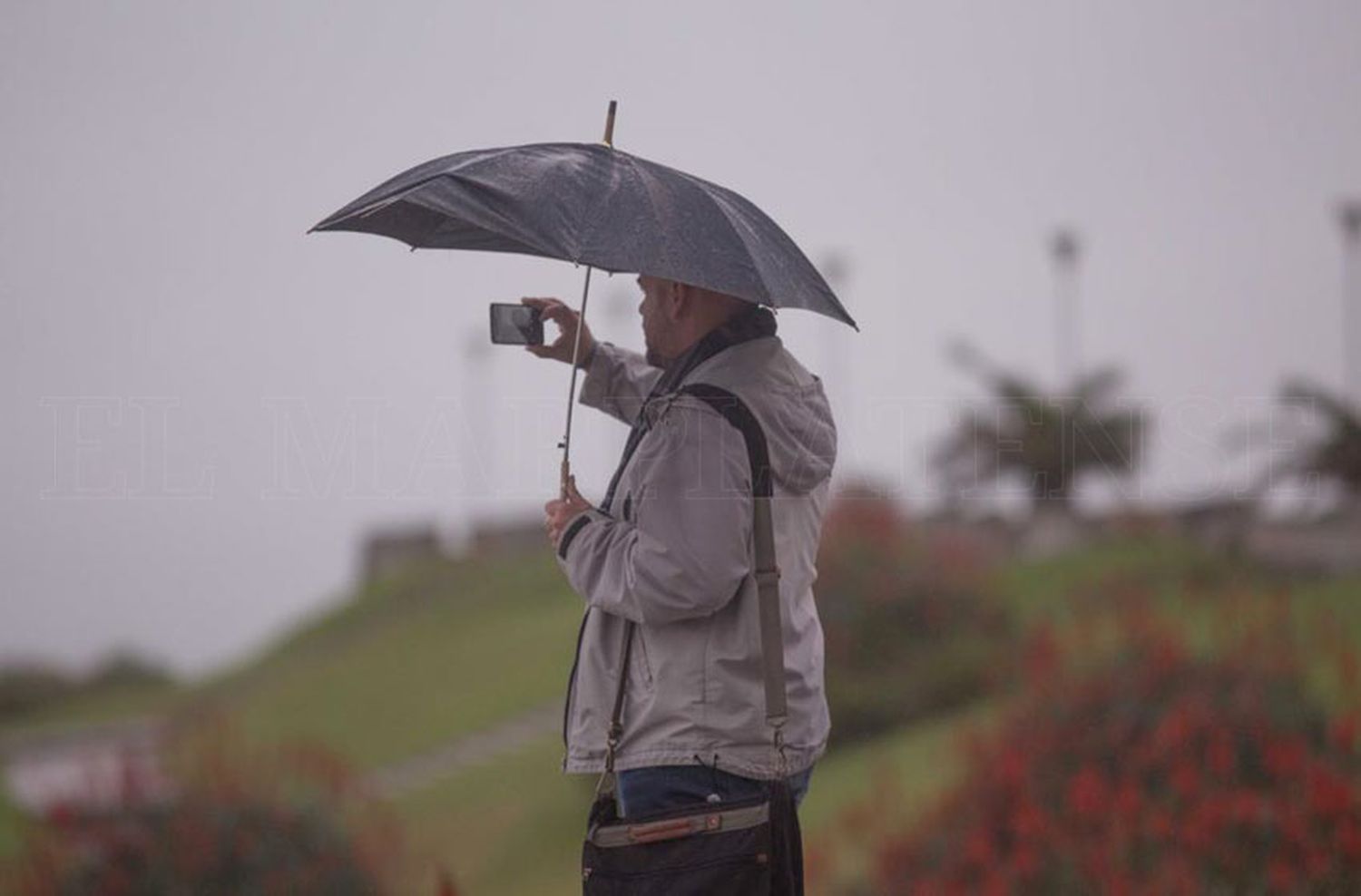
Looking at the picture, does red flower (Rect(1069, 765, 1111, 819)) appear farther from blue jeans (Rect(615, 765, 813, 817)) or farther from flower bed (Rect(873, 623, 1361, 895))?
blue jeans (Rect(615, 765, 813, 817))

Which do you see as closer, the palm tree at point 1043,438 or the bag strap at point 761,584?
the bag strap at point 761,584

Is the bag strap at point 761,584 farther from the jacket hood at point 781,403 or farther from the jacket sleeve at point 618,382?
the jacket sleeve at point 618,382

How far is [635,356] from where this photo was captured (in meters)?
3.62

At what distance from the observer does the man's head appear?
3.13 m

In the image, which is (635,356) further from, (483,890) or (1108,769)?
(483,890)

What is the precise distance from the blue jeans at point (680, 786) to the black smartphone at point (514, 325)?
2.67 ft

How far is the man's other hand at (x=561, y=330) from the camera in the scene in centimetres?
342

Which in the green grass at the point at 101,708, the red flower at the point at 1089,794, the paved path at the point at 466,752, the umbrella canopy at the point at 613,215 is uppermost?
the umbrella canopy at the point at 613,215

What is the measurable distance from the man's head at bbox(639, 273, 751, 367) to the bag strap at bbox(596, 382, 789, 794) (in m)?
0.18

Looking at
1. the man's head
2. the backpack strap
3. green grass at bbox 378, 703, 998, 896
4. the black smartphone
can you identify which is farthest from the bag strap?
green grass at bbox 378, 703, 998, 896

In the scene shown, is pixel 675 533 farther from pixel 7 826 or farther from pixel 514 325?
pixel 7 826

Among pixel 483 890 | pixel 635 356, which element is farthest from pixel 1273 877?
pixel 483 890

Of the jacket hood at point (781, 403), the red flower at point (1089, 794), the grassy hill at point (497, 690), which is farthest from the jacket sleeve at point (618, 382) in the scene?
the red flower at point (1089, 794)

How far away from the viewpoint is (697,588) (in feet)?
9.27
